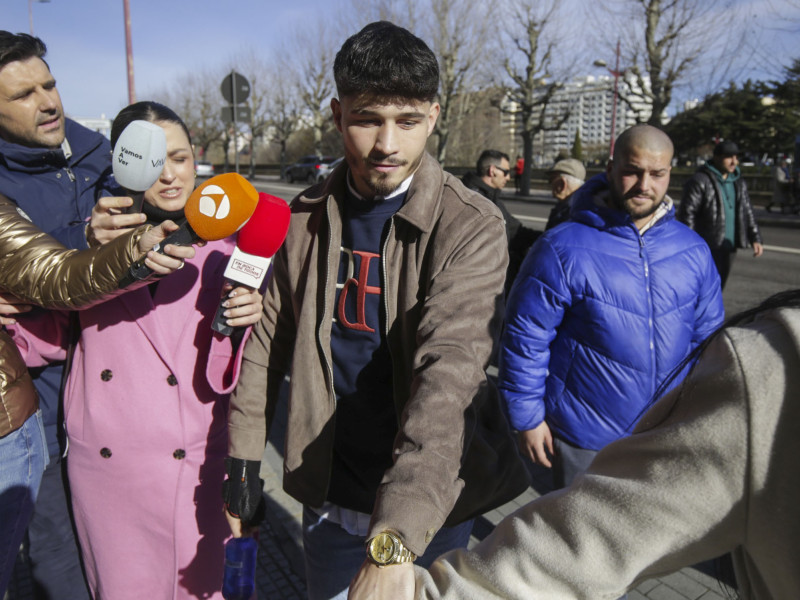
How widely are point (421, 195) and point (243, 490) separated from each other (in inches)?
39.7

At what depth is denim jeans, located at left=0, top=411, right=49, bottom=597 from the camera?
2.10m

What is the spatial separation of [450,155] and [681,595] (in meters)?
42.6

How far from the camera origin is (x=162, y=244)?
1751 mm

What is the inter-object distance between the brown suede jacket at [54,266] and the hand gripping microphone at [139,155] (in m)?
0.26

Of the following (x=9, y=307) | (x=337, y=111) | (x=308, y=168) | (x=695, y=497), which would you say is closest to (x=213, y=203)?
Result: (x=337, y=111)

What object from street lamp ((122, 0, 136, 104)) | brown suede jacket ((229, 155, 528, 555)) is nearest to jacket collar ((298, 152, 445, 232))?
brown suede jacket ((229, 155, 528, 555))

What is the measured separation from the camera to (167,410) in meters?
2.11

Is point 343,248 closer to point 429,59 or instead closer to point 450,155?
point 429,59

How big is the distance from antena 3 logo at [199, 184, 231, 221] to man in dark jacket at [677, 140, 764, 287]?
5477 millimetres

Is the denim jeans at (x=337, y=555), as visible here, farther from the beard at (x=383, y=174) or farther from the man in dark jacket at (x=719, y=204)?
the man in dark jacket at (x=719, y=204)

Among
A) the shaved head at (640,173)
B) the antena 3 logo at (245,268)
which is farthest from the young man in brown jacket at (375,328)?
the shaved head at (640,173)

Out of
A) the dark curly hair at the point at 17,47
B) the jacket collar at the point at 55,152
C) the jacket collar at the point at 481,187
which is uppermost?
the dark curly hair at the point at 17,47

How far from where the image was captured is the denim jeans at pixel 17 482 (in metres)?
2.10

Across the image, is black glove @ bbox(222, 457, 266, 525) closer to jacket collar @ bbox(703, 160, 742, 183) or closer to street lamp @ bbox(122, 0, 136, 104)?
jacket collar @ bbox(703, 160, 742, 183)
